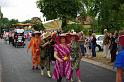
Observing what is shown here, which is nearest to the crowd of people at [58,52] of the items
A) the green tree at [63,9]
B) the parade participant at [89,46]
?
the parade participant at [89,46]

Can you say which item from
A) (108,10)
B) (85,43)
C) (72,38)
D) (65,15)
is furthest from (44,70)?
(65,15)

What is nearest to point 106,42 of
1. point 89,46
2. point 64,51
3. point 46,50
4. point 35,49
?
point 89,46

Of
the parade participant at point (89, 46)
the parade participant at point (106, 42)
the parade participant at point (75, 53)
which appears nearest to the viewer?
the parade participant at point (75, 53)

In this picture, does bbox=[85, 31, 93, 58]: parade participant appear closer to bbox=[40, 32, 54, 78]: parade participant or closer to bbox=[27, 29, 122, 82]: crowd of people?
bbox=[27, 29, 122, 82]: crowd of people

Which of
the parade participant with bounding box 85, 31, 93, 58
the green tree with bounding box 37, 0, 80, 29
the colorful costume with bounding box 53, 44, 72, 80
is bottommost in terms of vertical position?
the parade participant with bounding box 85, 31, 93, 58

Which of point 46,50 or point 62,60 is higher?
point 62,60

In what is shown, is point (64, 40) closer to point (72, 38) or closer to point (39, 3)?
point (72, 38)

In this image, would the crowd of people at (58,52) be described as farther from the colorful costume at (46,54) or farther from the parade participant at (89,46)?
the parade participant at (89,46)

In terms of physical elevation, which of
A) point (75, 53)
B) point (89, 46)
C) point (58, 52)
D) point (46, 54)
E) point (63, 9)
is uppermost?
point (63, 9)

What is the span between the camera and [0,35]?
3120 inches

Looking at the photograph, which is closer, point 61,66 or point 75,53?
point 61,66

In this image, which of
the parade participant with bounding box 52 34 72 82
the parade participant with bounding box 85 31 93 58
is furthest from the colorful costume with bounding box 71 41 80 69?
the parade participant with bounding box 85 31 93 58

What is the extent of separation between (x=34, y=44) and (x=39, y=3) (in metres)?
51.6

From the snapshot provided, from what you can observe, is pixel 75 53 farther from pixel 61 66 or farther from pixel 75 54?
pixel 61 66
